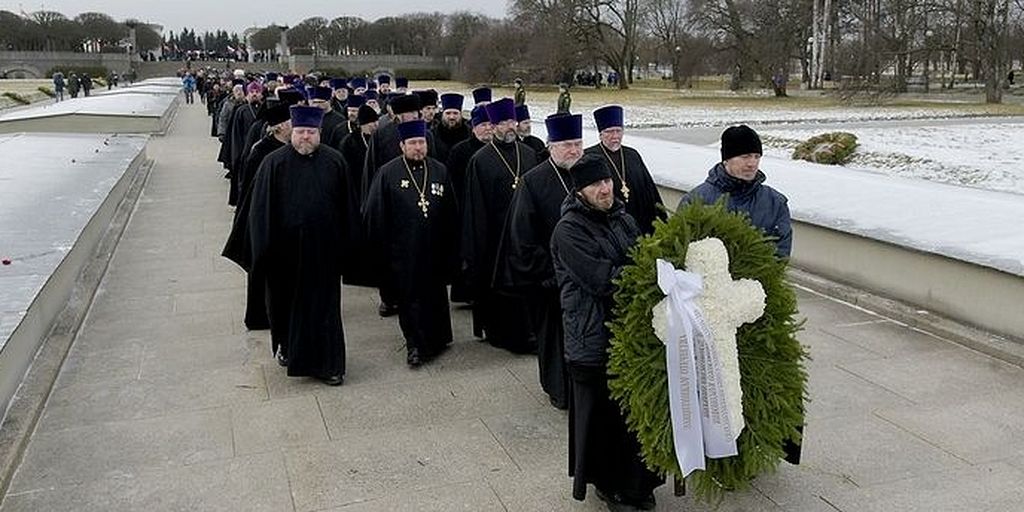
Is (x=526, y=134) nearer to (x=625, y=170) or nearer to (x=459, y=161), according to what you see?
(x=459, y=161)

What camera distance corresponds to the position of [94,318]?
7.41m

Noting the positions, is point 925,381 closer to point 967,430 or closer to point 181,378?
point 967,430

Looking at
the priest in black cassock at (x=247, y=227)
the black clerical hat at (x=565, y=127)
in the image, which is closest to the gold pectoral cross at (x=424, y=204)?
the priest in black cassock at (x=247, y=227)

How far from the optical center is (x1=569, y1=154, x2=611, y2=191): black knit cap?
12.6ft

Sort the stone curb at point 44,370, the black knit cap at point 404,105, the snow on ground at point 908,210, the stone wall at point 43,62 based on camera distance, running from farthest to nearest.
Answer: the stone wall at point 43,62
the black knit cap at point 404,105
the snow on ground at point 908,210
the stone curb at point 44,370

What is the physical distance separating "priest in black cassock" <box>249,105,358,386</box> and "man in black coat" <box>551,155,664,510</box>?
7.37ft

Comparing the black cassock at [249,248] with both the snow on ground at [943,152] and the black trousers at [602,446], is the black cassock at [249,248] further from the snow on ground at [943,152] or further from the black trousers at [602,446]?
the snow on ground at [943,152]

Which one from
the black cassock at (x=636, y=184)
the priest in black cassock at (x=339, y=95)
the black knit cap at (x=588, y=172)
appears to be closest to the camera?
the black knit cap at (x=588, y=172)

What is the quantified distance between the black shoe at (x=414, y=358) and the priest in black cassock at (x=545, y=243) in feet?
4.02

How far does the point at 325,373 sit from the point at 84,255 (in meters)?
4.27

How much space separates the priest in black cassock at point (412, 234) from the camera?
6371 millimetres

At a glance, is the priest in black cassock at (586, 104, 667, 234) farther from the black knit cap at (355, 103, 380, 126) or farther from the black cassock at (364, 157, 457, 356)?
the black knit cap at (355, 103, 380, 126)

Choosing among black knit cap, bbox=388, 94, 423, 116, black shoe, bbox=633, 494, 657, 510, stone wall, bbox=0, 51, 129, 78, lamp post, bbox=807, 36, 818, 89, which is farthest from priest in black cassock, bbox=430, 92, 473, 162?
stone wall, bbox=0, 51, 129, 78

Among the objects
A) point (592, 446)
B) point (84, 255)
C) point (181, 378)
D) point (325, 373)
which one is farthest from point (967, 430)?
point (84, 255)
